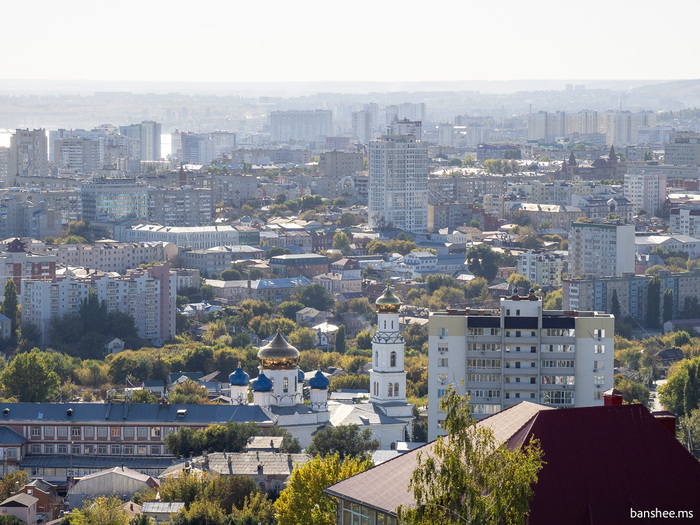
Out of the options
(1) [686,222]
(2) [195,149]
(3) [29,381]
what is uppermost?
(3) [29,381]

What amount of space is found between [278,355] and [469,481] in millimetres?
18556

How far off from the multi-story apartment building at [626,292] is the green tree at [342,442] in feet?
86.3

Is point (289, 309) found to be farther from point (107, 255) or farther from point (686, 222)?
point (686, 222)

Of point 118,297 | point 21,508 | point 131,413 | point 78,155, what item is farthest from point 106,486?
point 78,155

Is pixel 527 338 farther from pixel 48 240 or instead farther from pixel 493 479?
pixel 48 240

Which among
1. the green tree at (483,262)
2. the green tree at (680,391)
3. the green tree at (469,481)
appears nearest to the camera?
the green tree at (469,481)

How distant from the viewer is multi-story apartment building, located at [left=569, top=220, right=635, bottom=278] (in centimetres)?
6438

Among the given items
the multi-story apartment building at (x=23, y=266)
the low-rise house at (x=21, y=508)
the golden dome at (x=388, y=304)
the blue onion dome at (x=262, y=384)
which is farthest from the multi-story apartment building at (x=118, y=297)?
the low-rise house at (x=21, y=508)

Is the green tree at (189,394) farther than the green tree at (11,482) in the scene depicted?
Yes

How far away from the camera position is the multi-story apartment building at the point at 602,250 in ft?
211

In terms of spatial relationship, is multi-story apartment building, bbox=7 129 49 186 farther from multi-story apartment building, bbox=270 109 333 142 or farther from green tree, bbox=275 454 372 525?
green tree, bbox=275 454 372 525

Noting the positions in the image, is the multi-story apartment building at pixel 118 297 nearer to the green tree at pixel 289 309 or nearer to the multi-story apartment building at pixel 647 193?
the green tree at pixel 289 309

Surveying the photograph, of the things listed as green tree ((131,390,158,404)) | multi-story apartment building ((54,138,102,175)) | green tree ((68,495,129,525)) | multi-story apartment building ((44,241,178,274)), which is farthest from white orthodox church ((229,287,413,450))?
multi-story apartment building ((54,138,102,175))

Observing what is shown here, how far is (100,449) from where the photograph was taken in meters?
30.1
